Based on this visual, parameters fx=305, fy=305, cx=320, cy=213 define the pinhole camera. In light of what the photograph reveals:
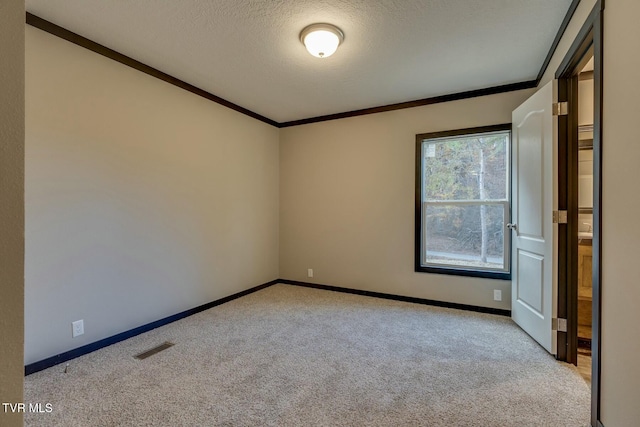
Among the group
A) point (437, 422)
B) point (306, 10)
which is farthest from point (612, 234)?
point (306, 10)

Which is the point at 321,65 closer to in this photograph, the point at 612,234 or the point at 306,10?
the point at 306,10

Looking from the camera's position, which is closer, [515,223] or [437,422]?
[437,422]

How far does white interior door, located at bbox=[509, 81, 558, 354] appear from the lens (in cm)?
248

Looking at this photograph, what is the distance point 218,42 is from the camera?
2523 mm

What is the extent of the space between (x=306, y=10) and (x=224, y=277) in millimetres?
3054

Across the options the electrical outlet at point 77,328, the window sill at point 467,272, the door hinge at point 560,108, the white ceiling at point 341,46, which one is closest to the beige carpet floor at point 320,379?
the electrical outlet at point 77,328

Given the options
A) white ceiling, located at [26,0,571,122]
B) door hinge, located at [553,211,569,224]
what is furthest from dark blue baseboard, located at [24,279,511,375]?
white ceiling, located at [26,0,571,122]

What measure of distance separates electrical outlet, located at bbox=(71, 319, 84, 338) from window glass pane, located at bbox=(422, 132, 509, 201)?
3.71 metres

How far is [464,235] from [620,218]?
90.4 inches

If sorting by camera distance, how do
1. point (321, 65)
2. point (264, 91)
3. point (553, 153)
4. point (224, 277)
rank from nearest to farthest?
point (553, 153) → point (321, 65) → point (264, 91) → point (224, 277)

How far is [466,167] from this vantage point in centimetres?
368

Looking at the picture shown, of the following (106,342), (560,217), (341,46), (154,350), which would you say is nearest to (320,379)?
(154,350)

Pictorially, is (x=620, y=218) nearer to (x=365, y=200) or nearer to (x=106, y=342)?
(x=365, y=200)

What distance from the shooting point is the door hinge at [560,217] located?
2.43 metres
